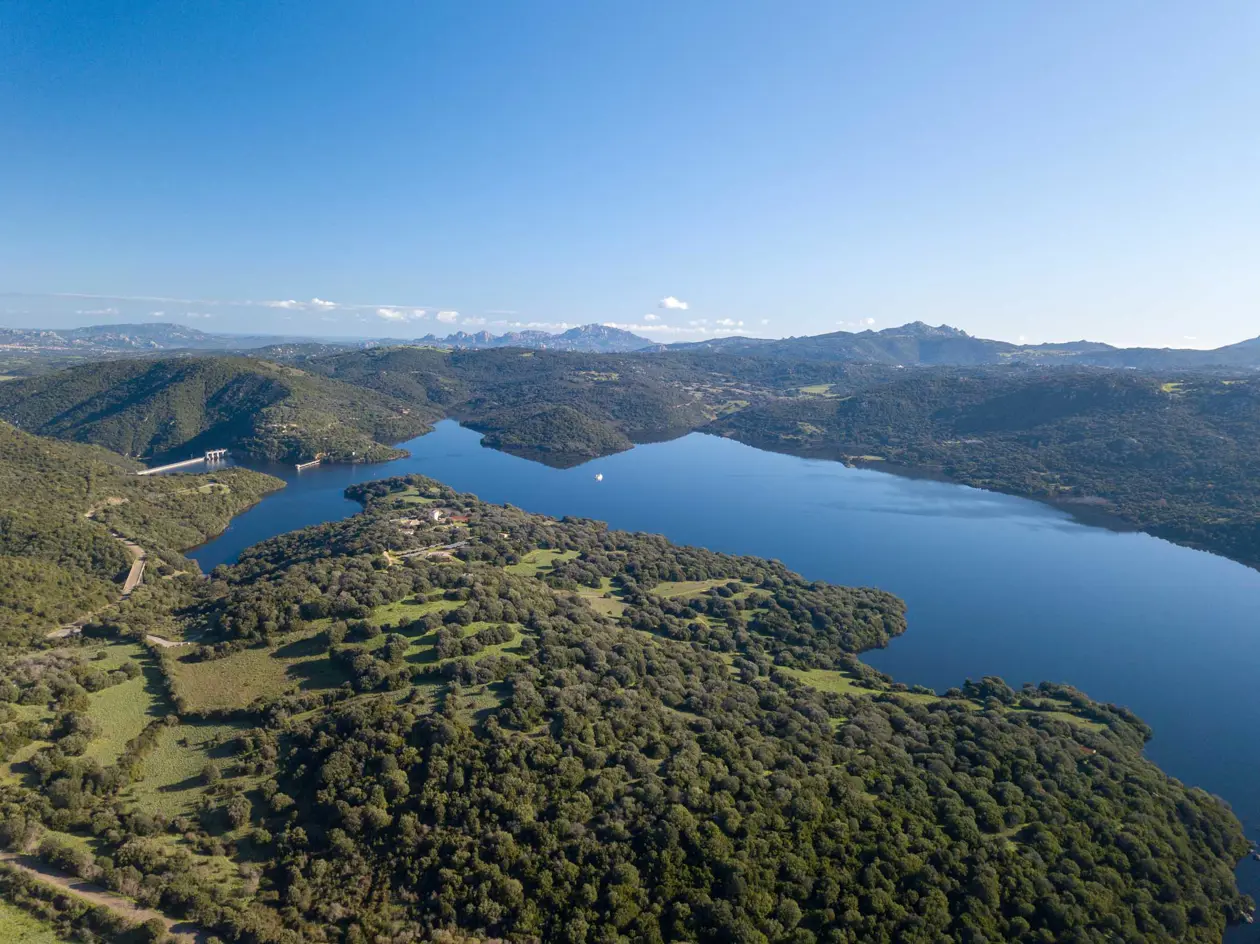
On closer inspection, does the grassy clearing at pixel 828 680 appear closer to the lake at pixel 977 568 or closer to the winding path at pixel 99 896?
the lake at pixel 977 568

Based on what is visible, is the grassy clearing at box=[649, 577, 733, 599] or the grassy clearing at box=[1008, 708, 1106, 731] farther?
the grassy clearing at box=[649, 577, 733, 599]

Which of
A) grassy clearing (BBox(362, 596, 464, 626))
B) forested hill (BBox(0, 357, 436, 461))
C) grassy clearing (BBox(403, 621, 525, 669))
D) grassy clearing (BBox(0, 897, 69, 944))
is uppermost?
forested hill (BBox(0, 357, 436, 461))

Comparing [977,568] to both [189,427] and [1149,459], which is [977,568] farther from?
[189,427]

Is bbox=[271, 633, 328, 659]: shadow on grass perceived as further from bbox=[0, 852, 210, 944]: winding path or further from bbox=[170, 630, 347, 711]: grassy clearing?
bbox=[0, 852, 210, 944]: winding path

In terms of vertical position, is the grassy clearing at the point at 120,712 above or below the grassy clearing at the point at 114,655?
below

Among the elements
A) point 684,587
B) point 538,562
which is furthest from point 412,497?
point 684,587

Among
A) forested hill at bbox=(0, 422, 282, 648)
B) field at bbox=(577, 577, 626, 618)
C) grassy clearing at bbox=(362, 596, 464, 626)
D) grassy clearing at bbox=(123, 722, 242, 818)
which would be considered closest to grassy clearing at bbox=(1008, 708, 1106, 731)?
field at bbox=(577, 577, 626, 618)

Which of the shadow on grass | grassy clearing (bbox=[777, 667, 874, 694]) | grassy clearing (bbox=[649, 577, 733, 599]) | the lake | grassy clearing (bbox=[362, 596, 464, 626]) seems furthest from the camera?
grassy clearing (bbox=[649, 577, 733, 599])

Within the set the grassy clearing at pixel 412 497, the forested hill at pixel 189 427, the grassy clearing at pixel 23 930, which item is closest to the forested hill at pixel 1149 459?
the grassy clearing at pixel 412 497
